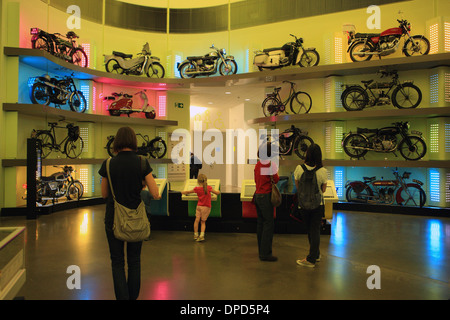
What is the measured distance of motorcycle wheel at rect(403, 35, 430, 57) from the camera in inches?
351

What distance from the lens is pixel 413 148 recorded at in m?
9.12

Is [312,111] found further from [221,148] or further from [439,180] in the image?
[221,148]

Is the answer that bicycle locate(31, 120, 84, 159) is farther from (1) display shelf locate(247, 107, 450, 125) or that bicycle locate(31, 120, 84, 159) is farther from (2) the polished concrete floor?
(1) display shelf locate(247, 107, 450, 125)

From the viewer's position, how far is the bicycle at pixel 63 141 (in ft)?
31.4

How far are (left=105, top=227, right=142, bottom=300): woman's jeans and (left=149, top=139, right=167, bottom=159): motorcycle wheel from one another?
9.53m

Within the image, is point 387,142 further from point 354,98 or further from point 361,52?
point 361,52

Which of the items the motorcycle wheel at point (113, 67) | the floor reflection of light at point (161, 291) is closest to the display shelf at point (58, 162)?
the motorcycle wheel at point (113, 67)

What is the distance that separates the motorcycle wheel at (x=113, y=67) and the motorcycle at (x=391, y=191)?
28.1 feet

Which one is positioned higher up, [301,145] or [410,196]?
[301,145]

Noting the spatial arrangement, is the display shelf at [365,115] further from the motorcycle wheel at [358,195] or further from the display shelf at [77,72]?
the display shelf at [77,72]

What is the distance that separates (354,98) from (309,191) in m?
6.38


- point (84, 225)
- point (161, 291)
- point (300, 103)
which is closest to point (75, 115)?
point (84, 225)

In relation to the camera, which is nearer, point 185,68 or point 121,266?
point 121,266

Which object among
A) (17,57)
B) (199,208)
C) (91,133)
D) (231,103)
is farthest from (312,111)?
(17,57)
